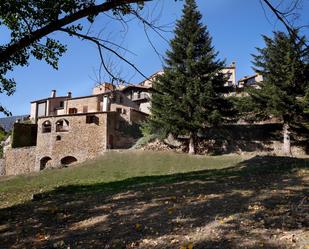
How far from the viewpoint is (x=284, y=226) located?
18.1 ft

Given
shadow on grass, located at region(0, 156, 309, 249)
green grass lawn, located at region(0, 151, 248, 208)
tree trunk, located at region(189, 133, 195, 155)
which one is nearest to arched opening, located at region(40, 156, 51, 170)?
green grass lawn, located at region(0, 151, 248, 208)

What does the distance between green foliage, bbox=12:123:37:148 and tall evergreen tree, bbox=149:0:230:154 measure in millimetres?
21334

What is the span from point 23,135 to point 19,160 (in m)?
3.84

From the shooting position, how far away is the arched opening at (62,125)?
41125 mm

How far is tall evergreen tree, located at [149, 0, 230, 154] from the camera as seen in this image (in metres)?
29.4

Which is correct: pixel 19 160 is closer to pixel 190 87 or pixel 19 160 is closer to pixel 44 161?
pixel 44 161

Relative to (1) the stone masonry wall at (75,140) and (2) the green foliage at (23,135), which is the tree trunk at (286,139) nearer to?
(1) the stone masonry wall at (75,140)

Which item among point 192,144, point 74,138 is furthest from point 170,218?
point 74,138

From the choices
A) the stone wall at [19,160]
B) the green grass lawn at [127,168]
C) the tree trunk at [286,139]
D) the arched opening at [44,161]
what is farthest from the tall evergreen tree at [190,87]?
the stone wall at [19,160]

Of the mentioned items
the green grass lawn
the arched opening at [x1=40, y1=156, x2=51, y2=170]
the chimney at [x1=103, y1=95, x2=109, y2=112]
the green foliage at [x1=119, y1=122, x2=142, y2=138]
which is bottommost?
the arched opening at [x1=40, y1=156, x2=51, y2=170]

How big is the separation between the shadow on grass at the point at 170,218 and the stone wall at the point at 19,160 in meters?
33.8

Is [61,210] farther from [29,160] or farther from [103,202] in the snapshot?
[29,160]

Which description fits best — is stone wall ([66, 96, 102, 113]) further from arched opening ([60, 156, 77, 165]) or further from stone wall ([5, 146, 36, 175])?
arched opening ([60, 156, 77, 165])

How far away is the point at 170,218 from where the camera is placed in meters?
6.63
